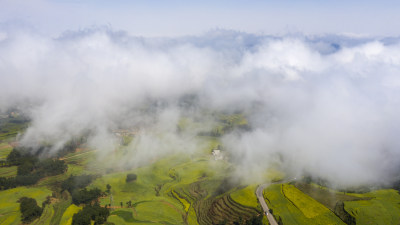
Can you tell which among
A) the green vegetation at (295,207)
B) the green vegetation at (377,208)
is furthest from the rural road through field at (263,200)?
the green vegetation at (377,208)

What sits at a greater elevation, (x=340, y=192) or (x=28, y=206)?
(x=28, y=206)

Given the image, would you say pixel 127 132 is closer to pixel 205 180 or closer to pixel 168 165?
pixel 168 165

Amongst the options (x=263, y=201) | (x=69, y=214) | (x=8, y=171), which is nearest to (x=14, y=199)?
(x=69, y=214)

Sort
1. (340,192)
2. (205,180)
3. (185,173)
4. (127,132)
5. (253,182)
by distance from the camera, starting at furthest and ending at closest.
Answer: (127,132) → (185,173) → (205,180) → (253,182) → (340,192)

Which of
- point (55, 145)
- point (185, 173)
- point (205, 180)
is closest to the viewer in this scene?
point (205, 180)

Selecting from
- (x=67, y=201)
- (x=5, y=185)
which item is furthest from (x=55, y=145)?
(x=67, y=201)

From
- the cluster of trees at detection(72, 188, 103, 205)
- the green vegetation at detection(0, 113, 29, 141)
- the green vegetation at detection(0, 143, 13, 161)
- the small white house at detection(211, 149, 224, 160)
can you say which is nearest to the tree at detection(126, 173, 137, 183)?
the cluster of trees at detection(72, 188, 103, 205)
